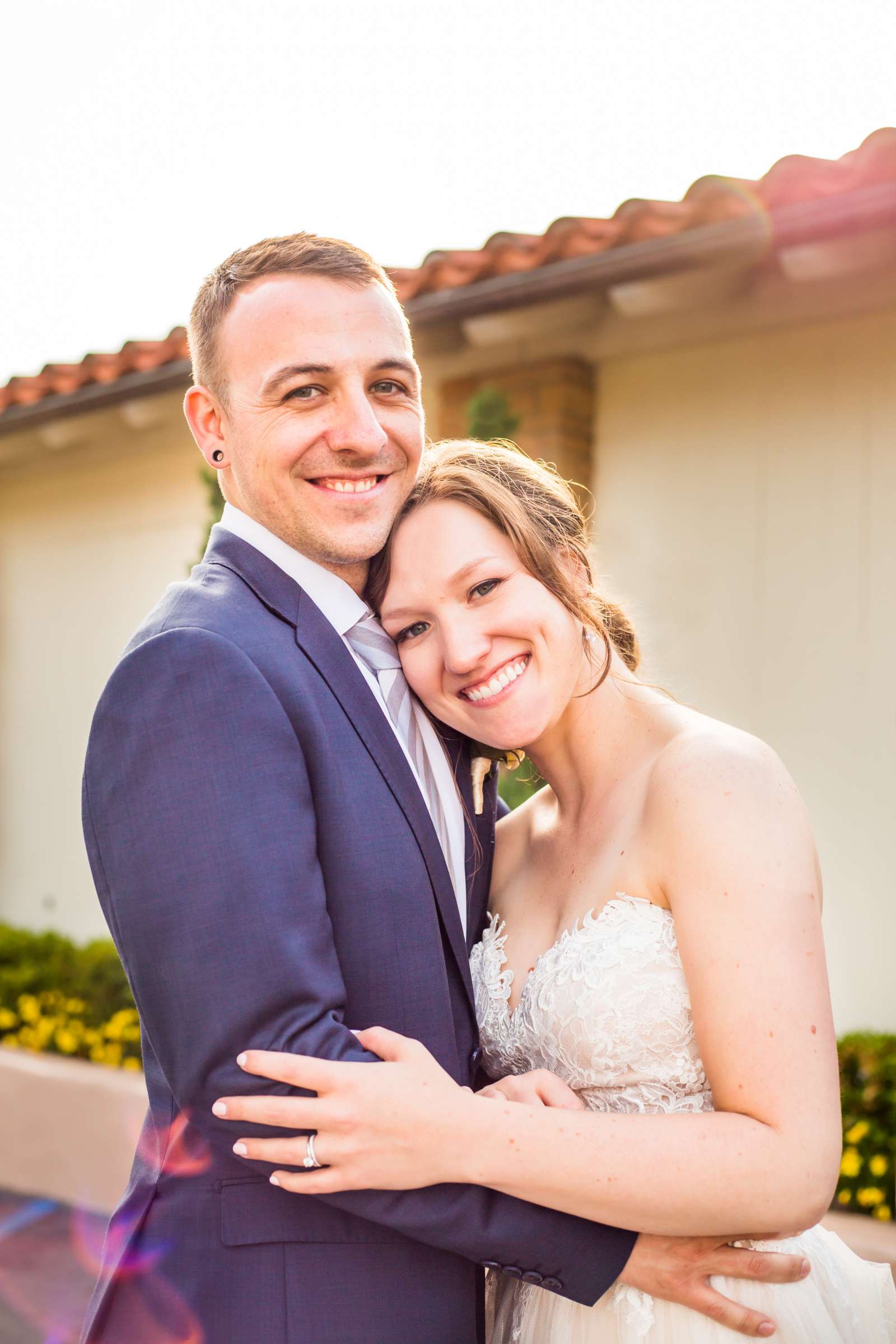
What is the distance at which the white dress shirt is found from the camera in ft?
7.30

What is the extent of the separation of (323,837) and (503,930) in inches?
29.2

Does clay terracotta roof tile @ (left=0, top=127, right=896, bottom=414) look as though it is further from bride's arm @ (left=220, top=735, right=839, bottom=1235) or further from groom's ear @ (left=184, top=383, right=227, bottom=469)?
bride's arm @ (left=220, top=735, right=839, bottom=1235)

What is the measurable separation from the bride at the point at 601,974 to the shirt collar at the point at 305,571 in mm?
120

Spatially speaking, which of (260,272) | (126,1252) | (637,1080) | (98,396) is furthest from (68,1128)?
(260,272)

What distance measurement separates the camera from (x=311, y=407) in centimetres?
225

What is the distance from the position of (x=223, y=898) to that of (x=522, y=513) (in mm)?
1072

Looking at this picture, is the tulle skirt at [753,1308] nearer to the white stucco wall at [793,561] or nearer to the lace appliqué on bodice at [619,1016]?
the lace appliqué on bodice at [619,1016]

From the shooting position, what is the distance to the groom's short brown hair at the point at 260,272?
→ 2.22 metres

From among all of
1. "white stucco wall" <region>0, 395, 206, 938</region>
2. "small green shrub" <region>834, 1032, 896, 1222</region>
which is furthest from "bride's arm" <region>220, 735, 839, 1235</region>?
"white stucco wall" <region>0, 395, 206, 938</region>

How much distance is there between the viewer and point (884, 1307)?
2.18m

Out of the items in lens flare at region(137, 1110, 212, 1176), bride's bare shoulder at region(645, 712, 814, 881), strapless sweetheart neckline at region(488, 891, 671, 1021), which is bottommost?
lens flare at region(137, 1110, 212, 1176)

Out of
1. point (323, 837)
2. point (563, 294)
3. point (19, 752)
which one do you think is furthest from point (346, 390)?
point (19, 752)

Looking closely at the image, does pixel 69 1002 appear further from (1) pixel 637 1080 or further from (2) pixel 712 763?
(2) pixel 712 763

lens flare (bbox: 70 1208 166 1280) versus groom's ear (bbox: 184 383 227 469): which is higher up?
groom's ear (bbox: 184 383 227 469)
